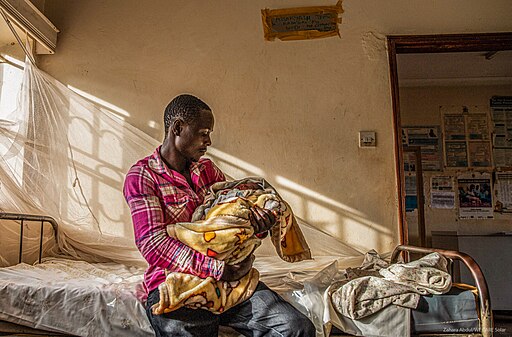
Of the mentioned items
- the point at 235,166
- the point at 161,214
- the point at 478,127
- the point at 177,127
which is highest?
the point at 478,127

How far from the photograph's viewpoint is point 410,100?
5.81 m

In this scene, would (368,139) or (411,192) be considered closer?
(368,139)

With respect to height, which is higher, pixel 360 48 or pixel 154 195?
pixel 360 48

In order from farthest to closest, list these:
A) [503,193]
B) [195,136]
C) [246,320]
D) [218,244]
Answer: [503,193] < [195,136] < [246,320] < [218,244]

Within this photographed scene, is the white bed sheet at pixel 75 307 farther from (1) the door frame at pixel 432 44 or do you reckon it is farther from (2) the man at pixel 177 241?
(1) the door frame at pixel 432 44

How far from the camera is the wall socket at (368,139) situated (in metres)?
3.57

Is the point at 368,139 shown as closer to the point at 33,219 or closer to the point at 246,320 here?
the point at 246,320

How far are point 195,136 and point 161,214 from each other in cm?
33

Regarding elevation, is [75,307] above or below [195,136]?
below

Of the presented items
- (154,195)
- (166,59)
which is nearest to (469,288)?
(154,195)

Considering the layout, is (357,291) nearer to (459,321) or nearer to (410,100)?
(459,321)

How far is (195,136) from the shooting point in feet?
6.63

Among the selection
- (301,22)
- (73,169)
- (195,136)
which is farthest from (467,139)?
(195,136)

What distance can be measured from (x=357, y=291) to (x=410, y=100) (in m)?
4.13
